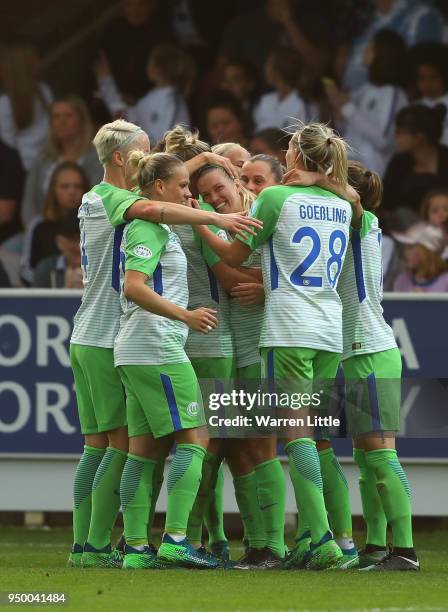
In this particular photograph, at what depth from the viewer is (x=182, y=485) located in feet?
20.9

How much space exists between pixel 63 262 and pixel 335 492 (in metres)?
4.77

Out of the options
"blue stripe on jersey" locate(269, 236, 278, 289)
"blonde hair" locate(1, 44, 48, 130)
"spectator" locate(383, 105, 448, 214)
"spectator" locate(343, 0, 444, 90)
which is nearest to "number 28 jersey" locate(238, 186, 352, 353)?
"blue stripe on jersey" locate(269, 236, 278, 289)

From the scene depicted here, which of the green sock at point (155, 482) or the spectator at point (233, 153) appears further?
the spectator at point (233, 153)

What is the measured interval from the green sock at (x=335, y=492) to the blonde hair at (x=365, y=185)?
1142 millimetres

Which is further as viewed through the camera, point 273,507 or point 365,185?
point 365,185

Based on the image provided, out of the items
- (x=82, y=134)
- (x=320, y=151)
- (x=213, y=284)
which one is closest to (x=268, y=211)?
(x=320, y=151)

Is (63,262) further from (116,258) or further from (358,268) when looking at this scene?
(358,268)

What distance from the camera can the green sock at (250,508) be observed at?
6.91 meters

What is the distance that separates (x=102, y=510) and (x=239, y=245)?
1331 millimetres

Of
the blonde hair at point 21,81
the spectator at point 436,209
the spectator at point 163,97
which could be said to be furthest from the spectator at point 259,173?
the blonde hair at point 21,81

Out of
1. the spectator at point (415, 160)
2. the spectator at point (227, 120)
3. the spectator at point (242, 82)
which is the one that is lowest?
the spectator at point (415, 160)

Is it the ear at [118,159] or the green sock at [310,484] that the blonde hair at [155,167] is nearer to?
the ear at [118,159]

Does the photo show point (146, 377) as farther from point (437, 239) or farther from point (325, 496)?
point (437, 239)

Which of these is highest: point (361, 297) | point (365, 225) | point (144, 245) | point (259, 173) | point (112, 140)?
point (112, 140)
